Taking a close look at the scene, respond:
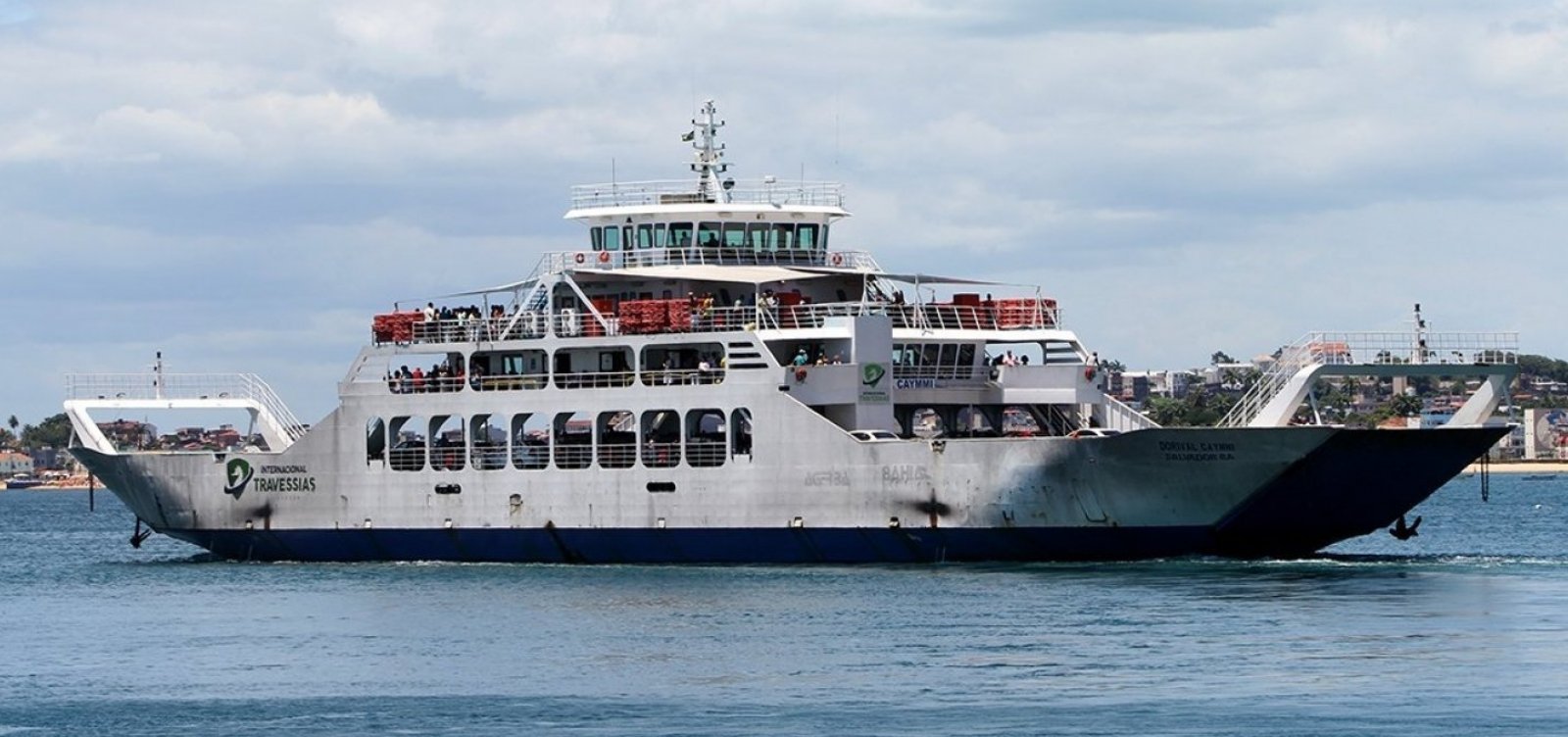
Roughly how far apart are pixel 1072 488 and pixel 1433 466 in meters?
6.10

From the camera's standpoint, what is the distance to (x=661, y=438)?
2180 inches

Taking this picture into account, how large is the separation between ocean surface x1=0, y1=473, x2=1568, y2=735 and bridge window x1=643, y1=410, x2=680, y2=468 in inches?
85.6

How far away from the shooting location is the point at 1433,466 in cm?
4816

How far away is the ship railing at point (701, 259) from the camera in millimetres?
56969

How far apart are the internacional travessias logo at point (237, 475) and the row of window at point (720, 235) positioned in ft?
28.7

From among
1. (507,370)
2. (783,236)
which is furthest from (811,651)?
(783,236)

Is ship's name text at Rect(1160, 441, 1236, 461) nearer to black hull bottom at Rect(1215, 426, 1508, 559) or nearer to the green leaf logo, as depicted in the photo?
black hull bottom at Rect(1215, 426, 1508, 559)

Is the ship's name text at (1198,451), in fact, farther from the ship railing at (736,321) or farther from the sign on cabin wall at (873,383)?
the ship railing at (736,321)

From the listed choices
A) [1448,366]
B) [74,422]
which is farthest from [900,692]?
[74,422]

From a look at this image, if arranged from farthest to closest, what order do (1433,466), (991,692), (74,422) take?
(74,422), (1433,466), (991,692)

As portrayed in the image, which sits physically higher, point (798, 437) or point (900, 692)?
point (798, 437)

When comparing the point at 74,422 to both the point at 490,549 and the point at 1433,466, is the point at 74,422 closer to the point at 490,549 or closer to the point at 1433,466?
the point at 490,549

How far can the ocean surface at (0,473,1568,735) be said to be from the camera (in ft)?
108

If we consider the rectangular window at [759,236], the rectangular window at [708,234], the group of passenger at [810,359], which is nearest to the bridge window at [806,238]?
the rectangular window at [759,236]
